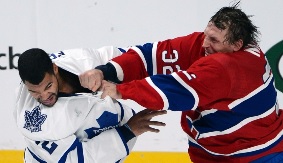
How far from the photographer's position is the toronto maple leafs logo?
179cm

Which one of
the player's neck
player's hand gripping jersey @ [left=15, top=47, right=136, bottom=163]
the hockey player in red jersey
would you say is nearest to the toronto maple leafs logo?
player's hand gripping jersey @ [left=15, top=47, right=136, bottom=163]

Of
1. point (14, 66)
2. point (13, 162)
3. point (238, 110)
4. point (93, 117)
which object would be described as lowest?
point (13, 162)

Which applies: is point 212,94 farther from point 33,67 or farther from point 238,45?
point 33,67

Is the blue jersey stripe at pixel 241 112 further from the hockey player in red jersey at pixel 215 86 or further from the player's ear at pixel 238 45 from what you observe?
the player's ear at pixel 238 45

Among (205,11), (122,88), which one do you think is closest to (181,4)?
(205,11)

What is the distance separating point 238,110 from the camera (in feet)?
5.25

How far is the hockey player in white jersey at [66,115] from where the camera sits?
1.76m

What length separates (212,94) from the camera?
1484 mm

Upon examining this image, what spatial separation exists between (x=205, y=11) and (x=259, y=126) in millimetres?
1173

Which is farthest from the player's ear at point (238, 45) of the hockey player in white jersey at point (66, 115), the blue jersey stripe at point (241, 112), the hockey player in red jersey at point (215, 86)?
the hockey player in white jersey at point (66, 115)

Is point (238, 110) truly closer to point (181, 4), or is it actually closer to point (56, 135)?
point (56, 135)

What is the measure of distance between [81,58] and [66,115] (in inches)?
8.8

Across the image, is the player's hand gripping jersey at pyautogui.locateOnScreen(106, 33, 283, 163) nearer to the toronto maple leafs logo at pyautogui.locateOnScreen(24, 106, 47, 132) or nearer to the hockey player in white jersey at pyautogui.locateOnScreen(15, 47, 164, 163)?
the hockey player in white jersey at pyautogui.locateOnScreen(15, 47, 164, 163)

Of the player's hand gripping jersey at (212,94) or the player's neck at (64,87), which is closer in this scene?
the player's hand gripping jersey at (212,94)
